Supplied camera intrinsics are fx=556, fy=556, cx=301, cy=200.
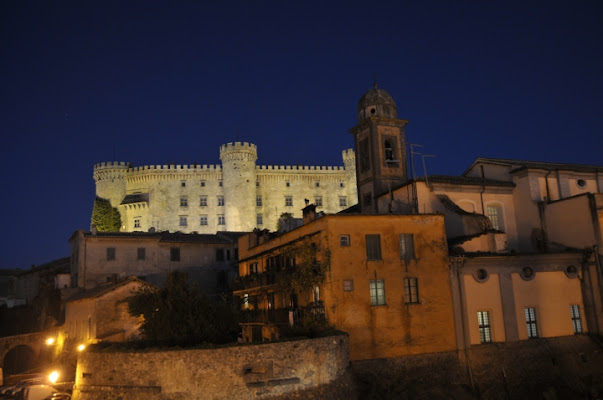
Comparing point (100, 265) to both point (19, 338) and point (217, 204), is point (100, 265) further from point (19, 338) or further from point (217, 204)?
point (217, 204)

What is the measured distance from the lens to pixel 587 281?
2764 cm

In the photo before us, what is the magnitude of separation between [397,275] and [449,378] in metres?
4.91

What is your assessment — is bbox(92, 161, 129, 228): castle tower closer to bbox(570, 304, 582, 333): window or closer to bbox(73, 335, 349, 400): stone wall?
bbox(73, 335, 349, 400): stone wall

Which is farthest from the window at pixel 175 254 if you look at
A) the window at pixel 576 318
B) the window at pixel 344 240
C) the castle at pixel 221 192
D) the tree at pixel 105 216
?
the tree at pixel 105 216

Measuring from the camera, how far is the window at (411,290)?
79.9ft

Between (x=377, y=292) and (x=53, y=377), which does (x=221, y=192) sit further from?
(x=377, y=292)

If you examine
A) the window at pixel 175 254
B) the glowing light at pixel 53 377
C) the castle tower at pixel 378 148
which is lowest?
the glowing light at pixel 53 377

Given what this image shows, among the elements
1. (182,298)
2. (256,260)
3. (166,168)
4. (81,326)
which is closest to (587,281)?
(256,260)

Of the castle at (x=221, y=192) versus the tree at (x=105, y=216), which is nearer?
the tree at (x=105, y=216)

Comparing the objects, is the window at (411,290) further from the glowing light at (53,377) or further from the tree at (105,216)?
the tree at (105,216)

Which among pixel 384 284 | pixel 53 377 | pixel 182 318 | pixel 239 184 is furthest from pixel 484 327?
pixel 239 184

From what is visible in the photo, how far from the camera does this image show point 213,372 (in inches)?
747

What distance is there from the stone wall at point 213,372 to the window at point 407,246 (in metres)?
6.20

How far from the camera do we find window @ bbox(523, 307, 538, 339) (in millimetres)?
26188
